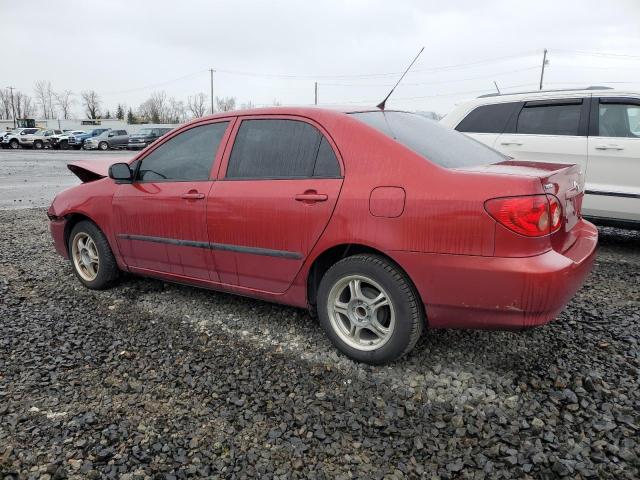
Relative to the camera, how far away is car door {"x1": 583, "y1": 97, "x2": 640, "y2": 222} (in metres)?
5.23

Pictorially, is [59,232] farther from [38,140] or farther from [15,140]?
[15,140]

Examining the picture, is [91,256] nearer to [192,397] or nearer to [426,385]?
[192,397]

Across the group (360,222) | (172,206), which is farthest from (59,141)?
(360,222)

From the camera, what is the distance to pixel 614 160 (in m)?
5.32

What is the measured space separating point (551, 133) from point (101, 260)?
4.97 metres

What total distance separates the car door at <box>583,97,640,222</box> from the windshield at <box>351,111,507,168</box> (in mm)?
2563

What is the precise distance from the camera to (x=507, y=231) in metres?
2.48

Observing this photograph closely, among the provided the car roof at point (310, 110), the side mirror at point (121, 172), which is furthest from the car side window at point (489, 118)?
the side mirror at point (121, 172)

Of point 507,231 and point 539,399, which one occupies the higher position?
point 507,231

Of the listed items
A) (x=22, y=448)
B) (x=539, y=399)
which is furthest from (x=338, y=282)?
(x=22, y=448)

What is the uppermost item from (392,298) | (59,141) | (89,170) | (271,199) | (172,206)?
(59,141)

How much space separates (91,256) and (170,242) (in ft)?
3.76

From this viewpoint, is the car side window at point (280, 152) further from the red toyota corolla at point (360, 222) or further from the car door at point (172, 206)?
the car door at point (172, 206)

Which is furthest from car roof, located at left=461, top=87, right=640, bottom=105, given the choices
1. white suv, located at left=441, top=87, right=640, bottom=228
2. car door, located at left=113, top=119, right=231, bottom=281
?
car door, located at left=113, top=119, right=231, bottom=281
